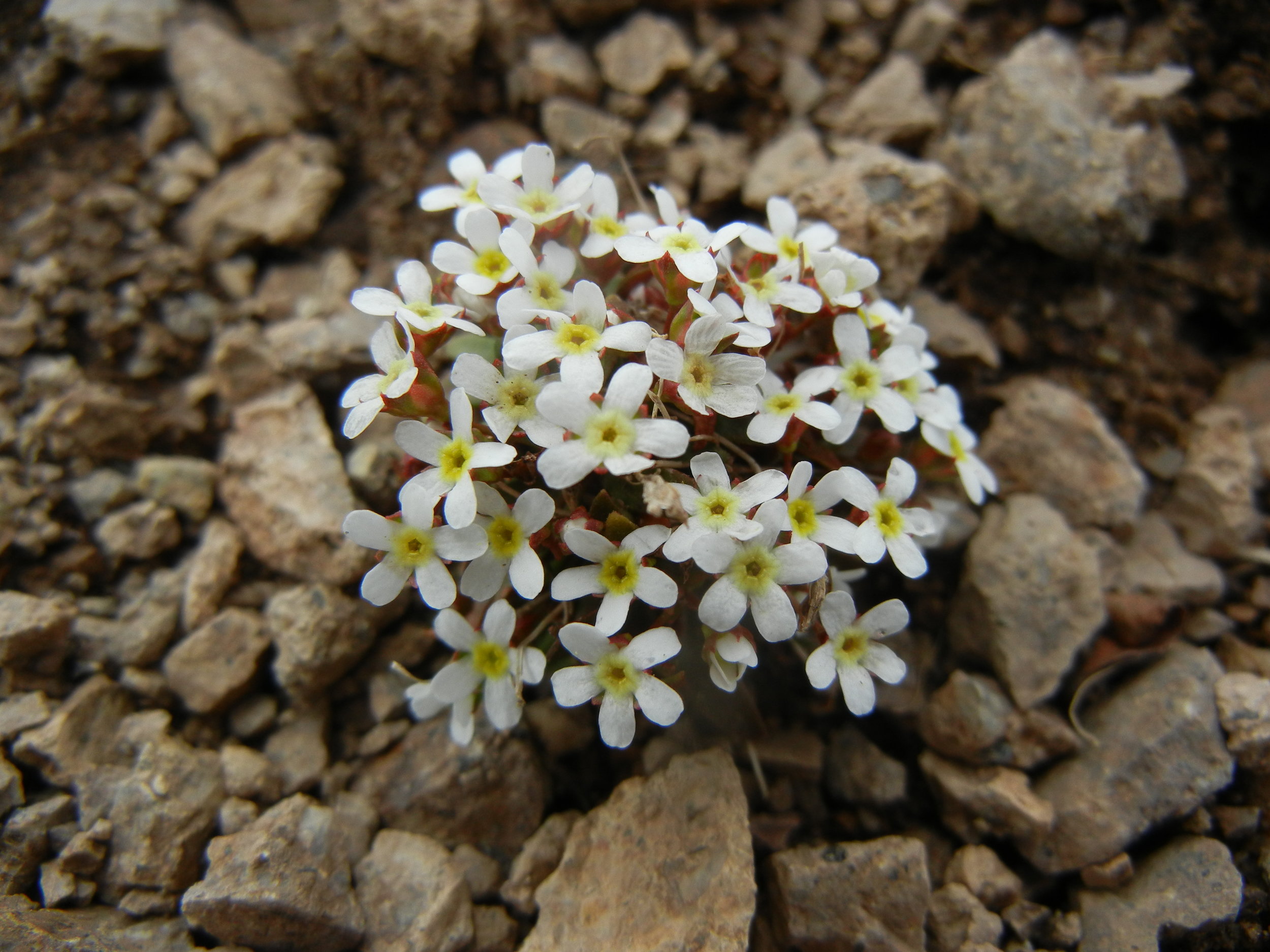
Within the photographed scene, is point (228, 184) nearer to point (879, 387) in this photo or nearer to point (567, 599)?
point (567, 599)

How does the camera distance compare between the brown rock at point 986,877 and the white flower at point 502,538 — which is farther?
the brown rock at point 986,877

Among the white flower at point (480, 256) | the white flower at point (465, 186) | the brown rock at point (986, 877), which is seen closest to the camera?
the white flower at point (480, 256)

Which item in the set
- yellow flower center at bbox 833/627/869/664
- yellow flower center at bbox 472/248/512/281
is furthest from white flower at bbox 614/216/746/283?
yellow flower center at bbox 833/627/869/664

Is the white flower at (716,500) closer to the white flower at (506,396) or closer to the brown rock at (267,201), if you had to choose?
the white flower at (506,396)

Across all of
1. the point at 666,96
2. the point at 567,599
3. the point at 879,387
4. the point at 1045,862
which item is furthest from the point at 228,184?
the point at 1045,862

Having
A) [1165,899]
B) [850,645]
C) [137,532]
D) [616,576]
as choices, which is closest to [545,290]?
[616,576]

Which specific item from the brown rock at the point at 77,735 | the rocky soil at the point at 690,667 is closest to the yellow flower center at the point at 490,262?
the rocky soil at the point at 690,667

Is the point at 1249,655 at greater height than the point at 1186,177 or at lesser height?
lesser
